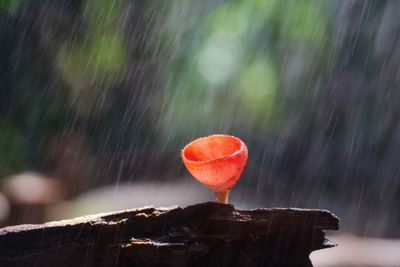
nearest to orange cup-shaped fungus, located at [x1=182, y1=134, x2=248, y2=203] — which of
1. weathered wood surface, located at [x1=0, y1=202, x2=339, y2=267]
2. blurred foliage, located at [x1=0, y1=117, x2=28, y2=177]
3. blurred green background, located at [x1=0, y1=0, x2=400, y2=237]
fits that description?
weathered wood surface, located at [x1=0, y1=202, x2=339, y2=267]

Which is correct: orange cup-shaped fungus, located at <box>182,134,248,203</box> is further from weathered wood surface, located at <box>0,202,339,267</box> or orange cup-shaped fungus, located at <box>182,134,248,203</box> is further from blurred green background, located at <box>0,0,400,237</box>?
blurred green background, located at <box>0,0,400,237</box>

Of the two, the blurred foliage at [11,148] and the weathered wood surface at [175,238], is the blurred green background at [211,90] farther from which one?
the weathered wood surface at [175,238]

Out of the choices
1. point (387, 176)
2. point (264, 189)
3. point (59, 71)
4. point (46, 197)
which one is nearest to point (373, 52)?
point (387, 176)

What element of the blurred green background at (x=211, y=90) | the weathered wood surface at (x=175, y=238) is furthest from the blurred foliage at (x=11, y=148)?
the weathered wood surface at (x=175, y=238)

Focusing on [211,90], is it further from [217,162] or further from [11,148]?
[217,162]

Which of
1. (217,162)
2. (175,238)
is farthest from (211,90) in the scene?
(175,238)

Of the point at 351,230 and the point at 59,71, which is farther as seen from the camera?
the point at 59,71

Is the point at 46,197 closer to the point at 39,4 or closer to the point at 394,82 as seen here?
the point at 39,4
